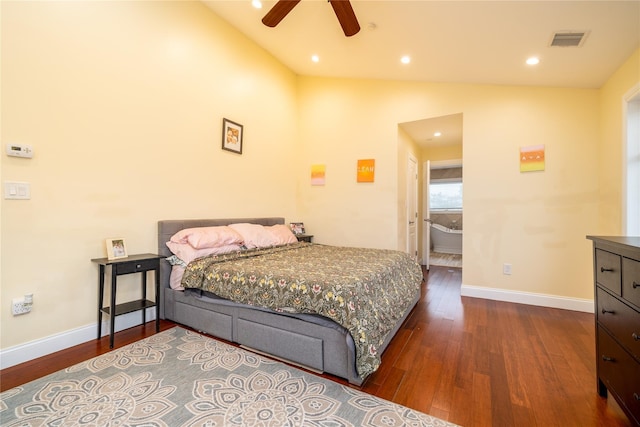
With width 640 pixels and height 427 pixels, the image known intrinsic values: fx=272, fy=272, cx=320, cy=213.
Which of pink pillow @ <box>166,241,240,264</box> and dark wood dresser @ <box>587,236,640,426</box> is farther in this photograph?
pink pillow @ <box>166,241,240,264</box>

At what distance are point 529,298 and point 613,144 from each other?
1856mm

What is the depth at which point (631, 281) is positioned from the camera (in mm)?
1263

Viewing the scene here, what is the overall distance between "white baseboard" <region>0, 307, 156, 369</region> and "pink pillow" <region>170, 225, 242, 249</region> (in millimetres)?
807

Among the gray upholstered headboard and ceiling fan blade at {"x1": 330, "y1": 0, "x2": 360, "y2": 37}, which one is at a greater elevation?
ceiling fan blade at {"x1": 330, "y1": 0, "x2": 360, "y2": 37}

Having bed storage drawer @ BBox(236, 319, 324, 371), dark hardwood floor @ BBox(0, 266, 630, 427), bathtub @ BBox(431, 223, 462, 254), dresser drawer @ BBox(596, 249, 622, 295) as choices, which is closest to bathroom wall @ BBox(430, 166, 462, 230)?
bathtub @ BBox(431, 223, 462, 254)

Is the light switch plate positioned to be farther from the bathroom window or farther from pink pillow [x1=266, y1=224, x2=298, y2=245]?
the bathroom window

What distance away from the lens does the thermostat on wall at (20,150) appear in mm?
1867

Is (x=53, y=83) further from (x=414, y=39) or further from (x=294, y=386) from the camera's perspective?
(x=414, y=39)

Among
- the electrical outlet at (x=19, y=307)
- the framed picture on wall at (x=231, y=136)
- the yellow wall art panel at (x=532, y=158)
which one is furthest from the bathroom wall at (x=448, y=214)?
the electrical outlet at (x=19, y=307)

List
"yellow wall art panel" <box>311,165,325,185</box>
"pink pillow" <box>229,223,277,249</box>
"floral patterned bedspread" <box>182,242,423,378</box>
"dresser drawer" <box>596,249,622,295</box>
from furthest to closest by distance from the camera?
1. "yellow wall art panel" <box>311,165,325,185</box>
2. "pink pillow" <box>229,223,277,249</box>
3. "floral patterned bedspread" <box>182,242,423,378</box>
4. "dresser drawer" <box>596,249,622,295</box>

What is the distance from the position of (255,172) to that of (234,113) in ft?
2.75

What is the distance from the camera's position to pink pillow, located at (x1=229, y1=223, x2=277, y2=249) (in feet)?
10.5

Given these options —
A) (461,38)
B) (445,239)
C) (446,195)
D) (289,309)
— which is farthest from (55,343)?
(446,195)

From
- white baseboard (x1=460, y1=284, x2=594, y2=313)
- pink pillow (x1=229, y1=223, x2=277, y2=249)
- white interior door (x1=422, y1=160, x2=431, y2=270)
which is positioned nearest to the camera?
white baseboard (x1=460, y1=284, x2=594, y2=313)
